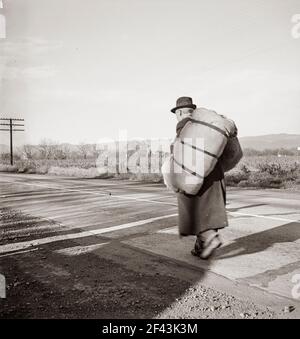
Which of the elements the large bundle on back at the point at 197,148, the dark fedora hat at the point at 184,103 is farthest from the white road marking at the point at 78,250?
the dark fedora hat at the point at 184,103

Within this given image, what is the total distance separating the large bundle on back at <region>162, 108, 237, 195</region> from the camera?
366 centimetres

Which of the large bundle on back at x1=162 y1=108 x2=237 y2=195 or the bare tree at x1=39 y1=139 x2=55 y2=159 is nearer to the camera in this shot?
the large bundle on back at x1=162 y1=108 x2=237 y2=195

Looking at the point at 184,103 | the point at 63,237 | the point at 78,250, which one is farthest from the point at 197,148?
the point at 63,237

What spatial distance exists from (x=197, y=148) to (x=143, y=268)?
6.17 ft

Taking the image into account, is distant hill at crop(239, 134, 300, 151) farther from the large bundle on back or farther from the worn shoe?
the large bundle on back

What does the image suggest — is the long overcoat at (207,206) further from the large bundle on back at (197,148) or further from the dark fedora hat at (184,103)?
the dark fedora hat at (184,103)

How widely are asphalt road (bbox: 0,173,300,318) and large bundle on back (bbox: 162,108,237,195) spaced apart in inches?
47.0

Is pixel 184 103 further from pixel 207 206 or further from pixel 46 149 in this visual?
pixel 46 149

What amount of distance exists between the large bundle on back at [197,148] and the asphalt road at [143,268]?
1.19m

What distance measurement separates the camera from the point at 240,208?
9281mm

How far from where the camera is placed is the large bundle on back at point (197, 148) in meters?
3.66

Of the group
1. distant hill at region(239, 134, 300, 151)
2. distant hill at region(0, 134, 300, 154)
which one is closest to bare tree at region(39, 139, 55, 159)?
distant hill at region(0, 134, 300, 154)
